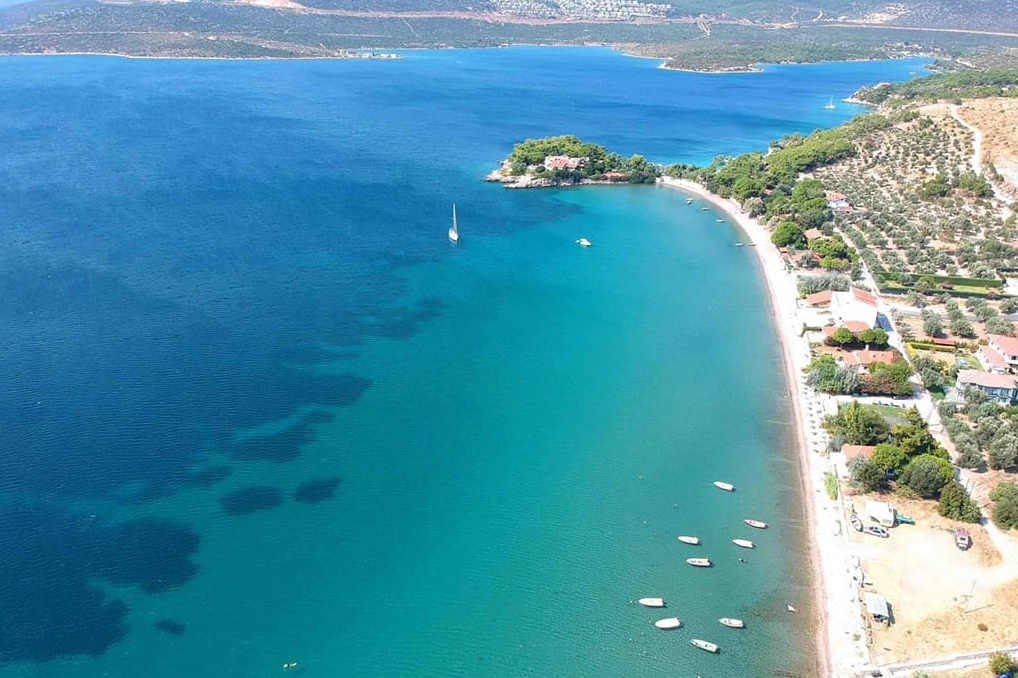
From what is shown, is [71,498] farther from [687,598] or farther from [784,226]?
[784,226]

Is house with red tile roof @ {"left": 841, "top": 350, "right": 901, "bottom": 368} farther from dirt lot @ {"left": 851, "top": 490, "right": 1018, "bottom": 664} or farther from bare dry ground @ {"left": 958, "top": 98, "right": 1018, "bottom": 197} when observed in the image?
bare dry ground @ {"left": 958, "top": 98, "right": 1018, "bottom": 197}

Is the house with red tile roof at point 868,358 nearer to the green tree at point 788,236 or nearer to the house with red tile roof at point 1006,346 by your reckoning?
the house with red tile roof at point 1006,346

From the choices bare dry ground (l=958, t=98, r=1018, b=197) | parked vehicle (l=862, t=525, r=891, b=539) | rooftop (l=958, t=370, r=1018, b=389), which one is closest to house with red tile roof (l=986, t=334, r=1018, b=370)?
rooftop (l=958, t=370, r=1018, b=389)

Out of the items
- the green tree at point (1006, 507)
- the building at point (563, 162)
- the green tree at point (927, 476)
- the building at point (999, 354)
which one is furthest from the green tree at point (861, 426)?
the building at point (563, 162)

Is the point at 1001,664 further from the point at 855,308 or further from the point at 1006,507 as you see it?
the point at 855,308

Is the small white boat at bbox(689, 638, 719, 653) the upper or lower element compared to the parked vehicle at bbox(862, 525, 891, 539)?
lower

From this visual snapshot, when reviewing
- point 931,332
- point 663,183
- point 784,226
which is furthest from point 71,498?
point 663,183

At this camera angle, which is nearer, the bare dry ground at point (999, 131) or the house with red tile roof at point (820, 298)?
the house with red tile roof at point (820, 298)
